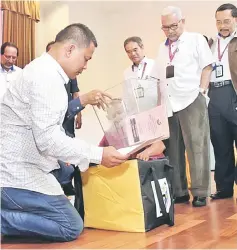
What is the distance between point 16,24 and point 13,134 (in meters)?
3.55

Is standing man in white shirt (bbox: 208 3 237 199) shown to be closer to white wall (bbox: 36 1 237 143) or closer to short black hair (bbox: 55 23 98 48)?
short black hair (bbox: 55 23 98 48)

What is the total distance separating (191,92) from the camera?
249cm

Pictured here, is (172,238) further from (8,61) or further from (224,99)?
(8,61)

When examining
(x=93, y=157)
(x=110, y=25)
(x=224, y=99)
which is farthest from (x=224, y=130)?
(x=110, y=25)

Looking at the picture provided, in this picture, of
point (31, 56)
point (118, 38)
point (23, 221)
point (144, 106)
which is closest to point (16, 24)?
point (31, 56)

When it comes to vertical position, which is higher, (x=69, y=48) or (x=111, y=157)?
(x=69, y=48)

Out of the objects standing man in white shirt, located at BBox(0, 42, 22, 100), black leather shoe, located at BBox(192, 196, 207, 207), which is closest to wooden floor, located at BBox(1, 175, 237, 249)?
black leather shoe, located at BBox(192, 196, 207, 207)

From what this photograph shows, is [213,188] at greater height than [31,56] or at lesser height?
lesser

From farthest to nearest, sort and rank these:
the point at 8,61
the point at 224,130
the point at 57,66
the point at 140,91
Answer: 1. the point at 8,61
2. the point at 224,130
3. the point at 140,91
4. the point at 57,66

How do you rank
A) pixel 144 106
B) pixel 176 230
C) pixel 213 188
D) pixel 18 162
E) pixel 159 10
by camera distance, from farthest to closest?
1. pixel 159 10
2. pixel 213 188
3. pixel 144 106
4. pixel 176 230
5. pixel 18 162

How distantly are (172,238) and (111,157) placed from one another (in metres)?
0.39

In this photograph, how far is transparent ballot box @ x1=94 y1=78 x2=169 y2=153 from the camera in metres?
1.84

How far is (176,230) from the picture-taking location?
5.91ft

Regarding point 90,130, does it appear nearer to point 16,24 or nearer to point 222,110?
point 16,24
